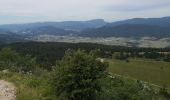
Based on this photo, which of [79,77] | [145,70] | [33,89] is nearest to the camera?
[79,77]

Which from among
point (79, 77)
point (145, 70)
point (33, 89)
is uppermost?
point (79, 77)

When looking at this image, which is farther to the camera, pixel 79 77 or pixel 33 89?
pixel 33 89

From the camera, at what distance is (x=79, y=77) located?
14.7 metres

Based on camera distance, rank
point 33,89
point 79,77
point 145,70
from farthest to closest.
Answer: point 145,70
point 33,89
point 79,77

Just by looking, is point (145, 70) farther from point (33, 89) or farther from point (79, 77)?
point (79, 77)

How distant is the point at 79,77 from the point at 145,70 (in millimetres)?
138450

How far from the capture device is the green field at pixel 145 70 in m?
140

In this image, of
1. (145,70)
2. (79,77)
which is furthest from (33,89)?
(145,70)

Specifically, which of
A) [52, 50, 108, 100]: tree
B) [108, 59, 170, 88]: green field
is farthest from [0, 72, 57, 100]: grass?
[108, 59, 170, 88]: green field

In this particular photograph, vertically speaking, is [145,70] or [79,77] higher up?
[79,77]

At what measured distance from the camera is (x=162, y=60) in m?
165

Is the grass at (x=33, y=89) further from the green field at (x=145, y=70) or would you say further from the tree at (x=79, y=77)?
the green field at (x=145, y=70)

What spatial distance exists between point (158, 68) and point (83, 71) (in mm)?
139721

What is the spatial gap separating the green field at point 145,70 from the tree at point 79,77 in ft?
400
